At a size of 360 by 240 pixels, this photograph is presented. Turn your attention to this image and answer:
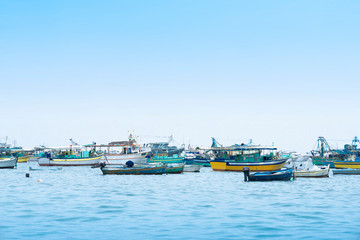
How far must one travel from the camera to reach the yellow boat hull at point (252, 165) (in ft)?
231

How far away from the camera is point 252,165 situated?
71312 mm

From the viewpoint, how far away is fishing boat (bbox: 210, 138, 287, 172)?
70500mm

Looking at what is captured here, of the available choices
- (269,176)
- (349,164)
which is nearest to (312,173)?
(269,176)

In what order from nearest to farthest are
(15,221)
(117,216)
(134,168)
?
(15,221), (117,216), (134,168)

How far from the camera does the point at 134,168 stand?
64188 millimetres

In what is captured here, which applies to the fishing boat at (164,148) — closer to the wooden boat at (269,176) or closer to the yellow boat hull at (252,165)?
the yellow boat hull at (252,165)

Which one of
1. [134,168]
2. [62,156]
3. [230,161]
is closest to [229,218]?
[134,168]

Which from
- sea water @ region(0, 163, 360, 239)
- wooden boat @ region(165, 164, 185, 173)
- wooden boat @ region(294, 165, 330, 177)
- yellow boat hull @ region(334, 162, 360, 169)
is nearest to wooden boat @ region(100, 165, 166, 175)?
wooden boat @ region(165, 164, 185, 173)

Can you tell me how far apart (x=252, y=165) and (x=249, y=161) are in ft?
10.5

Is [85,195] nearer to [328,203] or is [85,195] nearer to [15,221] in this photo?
[15,221]

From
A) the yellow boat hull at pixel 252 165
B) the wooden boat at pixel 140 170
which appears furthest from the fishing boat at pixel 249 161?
the wooden boat at pixel 140 170

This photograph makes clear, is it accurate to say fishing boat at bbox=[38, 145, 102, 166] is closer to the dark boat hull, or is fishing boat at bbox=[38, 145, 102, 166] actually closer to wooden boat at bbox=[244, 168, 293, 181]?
the dark boat hull

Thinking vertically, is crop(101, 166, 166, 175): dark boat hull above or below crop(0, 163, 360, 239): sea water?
above

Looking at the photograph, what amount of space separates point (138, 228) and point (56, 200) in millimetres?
14796
